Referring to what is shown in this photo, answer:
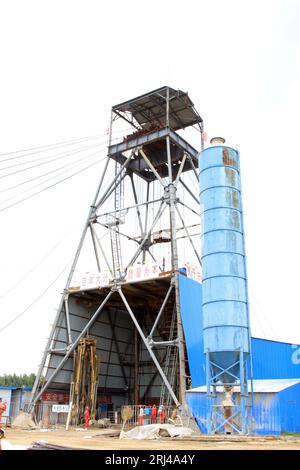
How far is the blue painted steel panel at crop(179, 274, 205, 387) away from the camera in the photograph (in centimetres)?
2669

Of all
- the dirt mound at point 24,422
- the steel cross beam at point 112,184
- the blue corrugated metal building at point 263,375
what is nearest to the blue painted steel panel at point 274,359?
the blue corrugated metal building at point 263,375

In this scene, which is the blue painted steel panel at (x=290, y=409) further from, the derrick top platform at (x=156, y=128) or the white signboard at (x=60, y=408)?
the derrick top platform at (x=156, y=128)

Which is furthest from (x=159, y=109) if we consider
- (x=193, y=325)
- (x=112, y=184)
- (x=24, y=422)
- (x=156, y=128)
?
(x=24, y=422)

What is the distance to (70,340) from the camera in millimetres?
32219

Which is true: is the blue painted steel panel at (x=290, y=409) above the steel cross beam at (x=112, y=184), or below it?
below

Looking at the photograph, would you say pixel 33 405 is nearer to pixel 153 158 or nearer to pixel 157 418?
pixel 157 418

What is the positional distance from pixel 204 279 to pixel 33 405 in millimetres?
15990

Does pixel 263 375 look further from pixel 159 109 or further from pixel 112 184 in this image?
pixel 159 109

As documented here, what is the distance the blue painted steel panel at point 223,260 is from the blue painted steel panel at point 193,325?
189 inches

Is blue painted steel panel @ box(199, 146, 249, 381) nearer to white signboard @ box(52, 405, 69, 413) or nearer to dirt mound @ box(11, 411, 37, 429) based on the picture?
white signboard @ box(52, 405, 69, 413)

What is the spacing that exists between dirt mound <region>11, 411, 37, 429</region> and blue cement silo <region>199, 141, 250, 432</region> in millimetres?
12543

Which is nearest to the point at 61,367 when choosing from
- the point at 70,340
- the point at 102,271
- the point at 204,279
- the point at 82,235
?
the point at 70,340

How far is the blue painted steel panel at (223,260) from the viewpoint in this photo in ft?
70.5

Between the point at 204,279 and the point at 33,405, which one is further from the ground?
the point at 204,279
